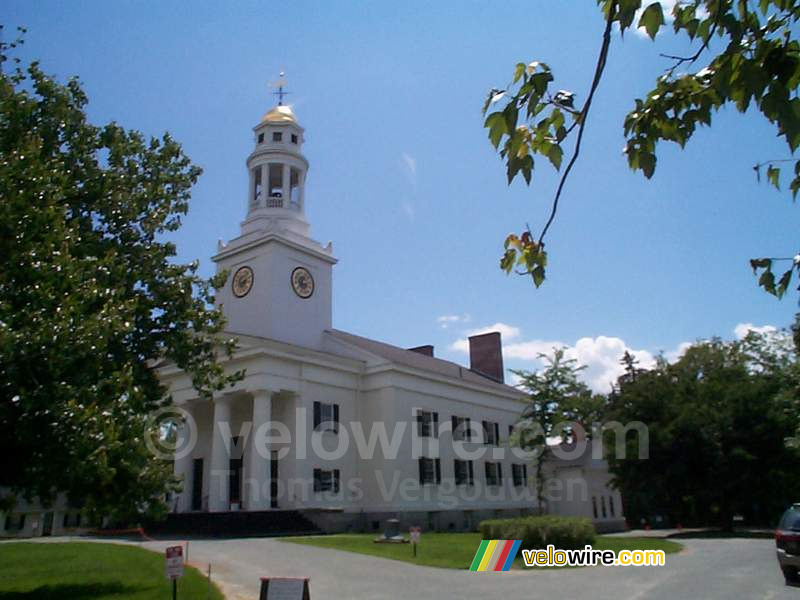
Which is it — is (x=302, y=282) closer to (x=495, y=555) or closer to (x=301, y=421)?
(x=301, y=421)

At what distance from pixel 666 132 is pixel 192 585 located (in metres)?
14.5

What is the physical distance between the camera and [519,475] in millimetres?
49094

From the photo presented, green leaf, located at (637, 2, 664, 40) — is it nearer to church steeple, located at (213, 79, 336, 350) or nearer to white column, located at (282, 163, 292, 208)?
church steeple, located at (213, 79, 336, 350)

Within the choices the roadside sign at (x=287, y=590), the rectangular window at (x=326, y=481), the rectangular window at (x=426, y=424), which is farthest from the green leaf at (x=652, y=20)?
the rectangular window at (x=426, y=424)

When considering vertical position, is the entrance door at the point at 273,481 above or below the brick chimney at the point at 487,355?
below

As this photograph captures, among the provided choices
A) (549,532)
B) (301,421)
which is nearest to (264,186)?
(301,421)

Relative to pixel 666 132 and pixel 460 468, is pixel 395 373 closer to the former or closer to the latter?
pixel 460 468

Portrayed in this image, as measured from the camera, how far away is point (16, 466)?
45.1 feet

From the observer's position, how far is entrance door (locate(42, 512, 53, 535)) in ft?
149

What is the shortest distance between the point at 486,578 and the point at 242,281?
88.9 feet

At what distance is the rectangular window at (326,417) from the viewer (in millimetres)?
37000

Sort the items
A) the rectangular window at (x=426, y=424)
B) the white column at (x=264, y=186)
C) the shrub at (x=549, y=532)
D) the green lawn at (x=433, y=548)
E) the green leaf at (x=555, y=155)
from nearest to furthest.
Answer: the green leaf at (x=555, y=155) < the green lawn at (x=433, y=548) < the shrub at (x=549, y=532) < the rectangular window at (x=426, y=424) < the white column at (x=264, y=186)

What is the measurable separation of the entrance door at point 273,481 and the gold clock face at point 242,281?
31.6 ft

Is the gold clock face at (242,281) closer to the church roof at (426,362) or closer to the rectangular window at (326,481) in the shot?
the church roof at (426,362)
